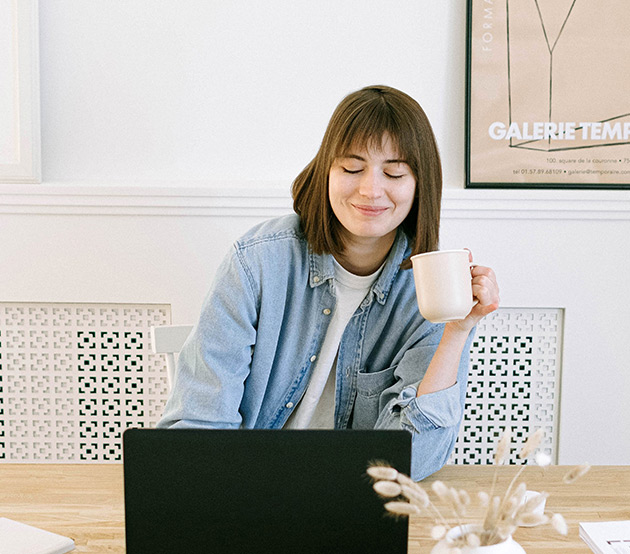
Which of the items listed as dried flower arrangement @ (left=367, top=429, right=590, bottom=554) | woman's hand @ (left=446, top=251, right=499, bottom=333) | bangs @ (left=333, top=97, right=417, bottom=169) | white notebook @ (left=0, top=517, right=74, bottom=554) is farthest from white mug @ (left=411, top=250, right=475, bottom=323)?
white notebook @ (left=0, top=517, right=74, bottom=554)

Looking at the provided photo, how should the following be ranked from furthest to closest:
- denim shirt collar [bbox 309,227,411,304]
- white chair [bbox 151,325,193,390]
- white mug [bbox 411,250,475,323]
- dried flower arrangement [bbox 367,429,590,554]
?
white chair [bbox 151,325,193,390] → denim shirt collar [bbox 309,227,411,304] → white mug [bbox 411,250,475,323] → dried flower arrangement [bbox 367,429,590,554]

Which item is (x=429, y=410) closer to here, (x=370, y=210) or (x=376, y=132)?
(x=370, y=210)

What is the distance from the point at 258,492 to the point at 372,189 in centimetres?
58

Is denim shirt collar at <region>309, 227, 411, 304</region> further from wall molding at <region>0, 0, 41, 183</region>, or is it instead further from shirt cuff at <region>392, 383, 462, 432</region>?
wall molding at <region>0, 0, 41, 183</region>

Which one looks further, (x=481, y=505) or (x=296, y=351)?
(x=296, y=351)

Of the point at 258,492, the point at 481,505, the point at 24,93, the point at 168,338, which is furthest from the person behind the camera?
the point at 24,93

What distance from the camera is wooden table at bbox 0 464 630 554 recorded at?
0.89 meters

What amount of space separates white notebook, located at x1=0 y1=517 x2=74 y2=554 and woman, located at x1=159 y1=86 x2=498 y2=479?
10.6 inches

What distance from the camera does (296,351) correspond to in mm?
1268

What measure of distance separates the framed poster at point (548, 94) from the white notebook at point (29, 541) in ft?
4.64

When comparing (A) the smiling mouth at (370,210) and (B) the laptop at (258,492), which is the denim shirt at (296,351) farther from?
(B) the laptop at (258,492)

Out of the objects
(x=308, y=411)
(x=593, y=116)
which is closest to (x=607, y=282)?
(x=593, y=116)

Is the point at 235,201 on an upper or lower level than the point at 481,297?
upper

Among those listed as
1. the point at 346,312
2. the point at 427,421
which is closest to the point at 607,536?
the point at 427,421
